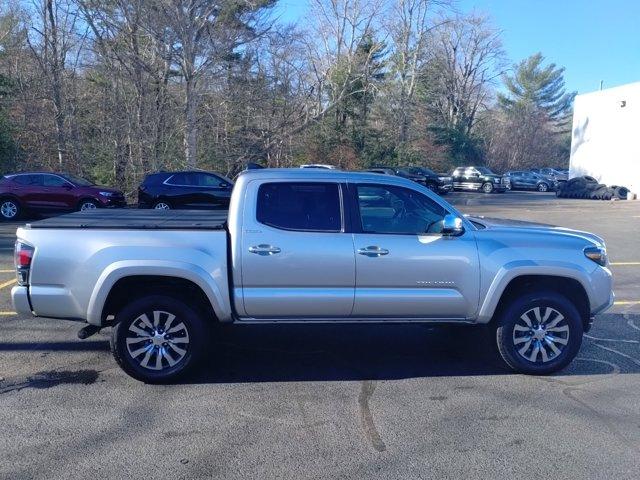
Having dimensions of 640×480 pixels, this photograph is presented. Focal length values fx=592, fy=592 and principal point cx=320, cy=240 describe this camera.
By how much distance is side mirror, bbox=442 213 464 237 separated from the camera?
5.15 meters

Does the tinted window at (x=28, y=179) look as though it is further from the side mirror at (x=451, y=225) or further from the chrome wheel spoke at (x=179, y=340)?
the side mirror at (x=451, y=225)

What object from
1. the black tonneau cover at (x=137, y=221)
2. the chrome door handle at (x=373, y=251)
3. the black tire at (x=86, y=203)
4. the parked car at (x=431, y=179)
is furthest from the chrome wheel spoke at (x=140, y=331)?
the parked car at (x=431, y=179)

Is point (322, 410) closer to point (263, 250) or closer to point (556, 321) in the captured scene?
point (263, 250)

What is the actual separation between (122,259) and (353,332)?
2.94 m

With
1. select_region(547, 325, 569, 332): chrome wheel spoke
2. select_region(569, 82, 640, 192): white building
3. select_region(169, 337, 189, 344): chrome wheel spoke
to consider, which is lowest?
select_region(169, 337, 189, 344): chrome wheel spoke

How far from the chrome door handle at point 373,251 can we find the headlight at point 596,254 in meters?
1.90

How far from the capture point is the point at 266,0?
27.8 meters

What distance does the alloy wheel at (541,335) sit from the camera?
5.47 metres

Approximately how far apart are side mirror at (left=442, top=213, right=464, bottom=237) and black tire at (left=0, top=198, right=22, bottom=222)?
1717 centimetres

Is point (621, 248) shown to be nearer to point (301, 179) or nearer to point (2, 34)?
point (301, 179)

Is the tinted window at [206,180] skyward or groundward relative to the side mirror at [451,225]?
skyward

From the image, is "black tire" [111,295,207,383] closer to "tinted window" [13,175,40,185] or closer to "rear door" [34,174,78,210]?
"rear door" [34,174,78,210]

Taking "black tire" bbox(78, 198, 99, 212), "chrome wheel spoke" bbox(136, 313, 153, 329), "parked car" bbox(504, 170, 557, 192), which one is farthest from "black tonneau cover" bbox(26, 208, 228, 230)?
"parked car" bbox(504, 170, 557, 192)

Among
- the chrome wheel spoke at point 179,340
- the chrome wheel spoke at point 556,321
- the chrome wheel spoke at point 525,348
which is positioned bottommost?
the chrome wheel spoke at point 525,348
